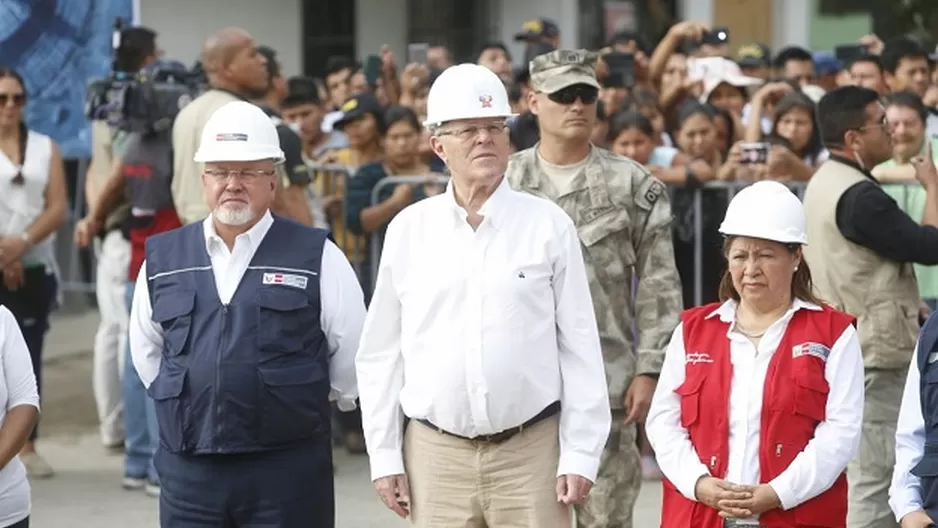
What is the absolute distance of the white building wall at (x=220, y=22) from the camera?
56.2 feet

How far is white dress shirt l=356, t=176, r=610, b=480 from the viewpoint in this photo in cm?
523

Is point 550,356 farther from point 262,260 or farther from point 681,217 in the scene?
point 681,217

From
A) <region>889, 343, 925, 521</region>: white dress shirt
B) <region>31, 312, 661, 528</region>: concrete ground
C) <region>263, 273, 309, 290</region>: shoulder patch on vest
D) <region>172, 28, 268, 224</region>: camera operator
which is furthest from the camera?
<region>31, 312, 661, 528</region>: concrete ground

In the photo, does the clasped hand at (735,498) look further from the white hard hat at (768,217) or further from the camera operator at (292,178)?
the camera operator at (292,178)

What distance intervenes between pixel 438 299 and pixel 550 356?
38 cm

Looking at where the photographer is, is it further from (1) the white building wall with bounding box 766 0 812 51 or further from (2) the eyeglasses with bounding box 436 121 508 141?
(1) the white building wall with bounding box 766 0 812 51

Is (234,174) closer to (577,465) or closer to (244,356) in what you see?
(244,356)

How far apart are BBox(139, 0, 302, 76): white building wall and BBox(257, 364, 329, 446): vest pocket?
37.2 feet

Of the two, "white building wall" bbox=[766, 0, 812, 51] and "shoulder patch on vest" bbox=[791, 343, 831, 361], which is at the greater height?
"white building wall" bbox=[766, 0, 812, 51]

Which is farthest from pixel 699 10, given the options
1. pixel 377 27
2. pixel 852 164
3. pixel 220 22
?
pixel 852 164

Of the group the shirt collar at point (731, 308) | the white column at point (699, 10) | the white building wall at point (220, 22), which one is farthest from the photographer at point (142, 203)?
the white column at point (699, 10)

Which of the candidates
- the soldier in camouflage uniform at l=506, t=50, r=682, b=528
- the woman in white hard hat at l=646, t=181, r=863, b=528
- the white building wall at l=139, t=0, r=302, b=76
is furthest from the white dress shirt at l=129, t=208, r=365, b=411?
the white building wall at l=139, t=0, r=302, b=76

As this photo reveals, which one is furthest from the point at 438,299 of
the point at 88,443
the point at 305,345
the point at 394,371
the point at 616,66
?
the point at 616,66

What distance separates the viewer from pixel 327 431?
232 inches
